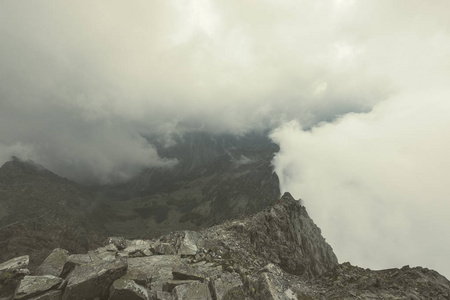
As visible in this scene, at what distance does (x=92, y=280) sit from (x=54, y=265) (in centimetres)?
852

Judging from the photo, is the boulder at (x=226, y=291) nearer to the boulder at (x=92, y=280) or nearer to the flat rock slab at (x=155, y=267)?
the flat rock slab at (x=155, y=267)

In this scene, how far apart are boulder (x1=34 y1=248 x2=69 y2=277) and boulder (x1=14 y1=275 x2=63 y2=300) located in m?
3.56

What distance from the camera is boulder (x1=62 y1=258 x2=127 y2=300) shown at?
48.5 ft

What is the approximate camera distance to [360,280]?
106 feet

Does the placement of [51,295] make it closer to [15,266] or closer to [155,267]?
[15,266]

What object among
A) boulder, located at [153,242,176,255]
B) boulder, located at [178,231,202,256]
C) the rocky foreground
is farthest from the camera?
boulder, located at [178,231,202,256]

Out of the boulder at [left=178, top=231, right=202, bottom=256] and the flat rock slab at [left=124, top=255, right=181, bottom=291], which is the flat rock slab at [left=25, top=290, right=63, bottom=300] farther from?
the boulder at [left=178, top=231, right=202, bottom=256]

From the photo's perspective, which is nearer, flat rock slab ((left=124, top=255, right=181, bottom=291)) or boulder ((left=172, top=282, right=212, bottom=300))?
boulder ((left=172, top=282, right=212, bottom=300))

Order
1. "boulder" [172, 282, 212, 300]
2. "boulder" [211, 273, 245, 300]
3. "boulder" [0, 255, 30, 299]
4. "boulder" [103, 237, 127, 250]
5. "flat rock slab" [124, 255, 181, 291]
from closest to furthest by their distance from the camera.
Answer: "boulder" [211, 273, 245, 300], "boulder" [172, 282, 212, 300], "boulder" [0, 255, 30, 299], "flat rock slab" [124, 255, 181, 291], "boulder" [103, 237, 127, 250]

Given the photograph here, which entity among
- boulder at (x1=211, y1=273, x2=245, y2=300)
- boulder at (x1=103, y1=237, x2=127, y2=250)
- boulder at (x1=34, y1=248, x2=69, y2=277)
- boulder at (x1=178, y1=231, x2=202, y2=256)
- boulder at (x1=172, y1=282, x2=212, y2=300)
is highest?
boulder at (x1=178, y1=231, x2=202, y2=256)

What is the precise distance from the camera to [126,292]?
14.9 metres

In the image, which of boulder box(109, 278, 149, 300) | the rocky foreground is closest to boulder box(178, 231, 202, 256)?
the rocky foreground

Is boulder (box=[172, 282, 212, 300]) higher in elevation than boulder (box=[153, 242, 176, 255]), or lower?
lower

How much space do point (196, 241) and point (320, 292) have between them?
18.7 meters
